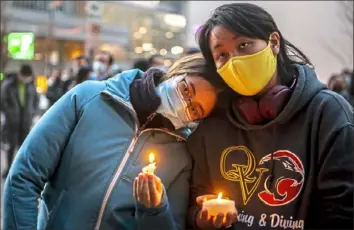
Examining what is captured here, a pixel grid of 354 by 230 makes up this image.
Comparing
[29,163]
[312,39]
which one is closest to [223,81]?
[29,163]

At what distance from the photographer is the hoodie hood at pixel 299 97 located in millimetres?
1749

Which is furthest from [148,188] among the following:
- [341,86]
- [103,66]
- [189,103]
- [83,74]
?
[341,86]

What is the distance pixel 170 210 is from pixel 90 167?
0.33 meters

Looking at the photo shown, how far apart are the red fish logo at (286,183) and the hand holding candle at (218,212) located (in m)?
0.13

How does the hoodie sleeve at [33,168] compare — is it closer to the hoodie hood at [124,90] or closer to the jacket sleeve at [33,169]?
the jacket sleeve at [33,169]

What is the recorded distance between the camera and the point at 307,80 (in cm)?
181

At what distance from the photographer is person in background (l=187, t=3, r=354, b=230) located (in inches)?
65.3

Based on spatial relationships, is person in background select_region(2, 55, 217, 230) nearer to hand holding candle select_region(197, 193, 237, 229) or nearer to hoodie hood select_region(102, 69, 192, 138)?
hoodie hood select_region(102, 69, 192, 138)

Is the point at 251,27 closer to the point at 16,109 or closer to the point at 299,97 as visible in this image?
the point at 299,97

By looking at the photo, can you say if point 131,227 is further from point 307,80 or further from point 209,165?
point 307,80

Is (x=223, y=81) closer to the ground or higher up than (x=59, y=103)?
higher up

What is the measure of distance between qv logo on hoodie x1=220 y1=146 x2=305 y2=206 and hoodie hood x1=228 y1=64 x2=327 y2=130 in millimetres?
90

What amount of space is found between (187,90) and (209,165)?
30cm

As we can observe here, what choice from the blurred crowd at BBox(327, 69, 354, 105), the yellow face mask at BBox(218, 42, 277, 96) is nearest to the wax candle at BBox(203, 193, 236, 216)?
the yellow face mask at BBox(218, 42, 277, 96)
